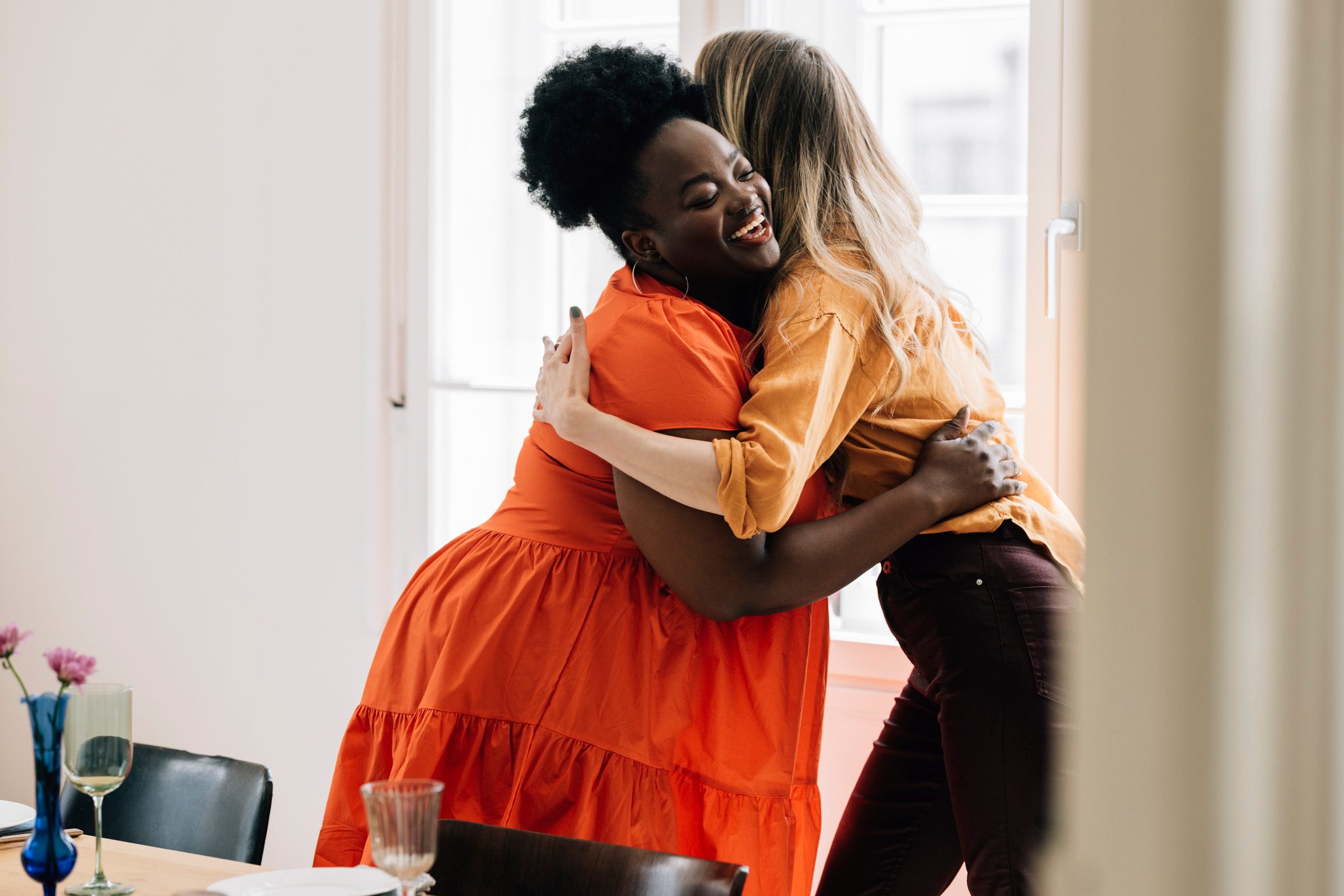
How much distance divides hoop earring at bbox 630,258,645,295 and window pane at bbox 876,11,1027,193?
2.75 feet

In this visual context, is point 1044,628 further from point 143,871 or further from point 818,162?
point 143,871

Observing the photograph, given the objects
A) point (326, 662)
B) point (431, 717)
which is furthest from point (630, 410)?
point (326, 662)

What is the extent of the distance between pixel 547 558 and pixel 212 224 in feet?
5.62

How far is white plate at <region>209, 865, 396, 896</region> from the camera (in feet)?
3.69

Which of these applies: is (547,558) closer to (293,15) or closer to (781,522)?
(781,522)

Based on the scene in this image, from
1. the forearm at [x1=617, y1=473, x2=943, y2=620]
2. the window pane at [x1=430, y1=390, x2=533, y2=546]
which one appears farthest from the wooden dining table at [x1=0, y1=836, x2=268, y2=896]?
the window pane at [x1=430, y1=390, x2=533, y2=546]

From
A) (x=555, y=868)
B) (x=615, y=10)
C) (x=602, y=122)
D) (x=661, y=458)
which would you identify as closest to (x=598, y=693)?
(x=555, y=868)

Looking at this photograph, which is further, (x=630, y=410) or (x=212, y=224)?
(x=212, y=224)

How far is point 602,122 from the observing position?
1.42 meters

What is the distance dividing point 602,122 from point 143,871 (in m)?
1.00

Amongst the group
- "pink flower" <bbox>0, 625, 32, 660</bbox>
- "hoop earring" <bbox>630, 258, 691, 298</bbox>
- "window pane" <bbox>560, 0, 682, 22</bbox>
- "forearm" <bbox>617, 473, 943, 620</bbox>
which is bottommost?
"pink flower" <bbox>0, 625, 32, 660</bbox>

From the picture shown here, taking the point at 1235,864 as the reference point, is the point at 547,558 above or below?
below

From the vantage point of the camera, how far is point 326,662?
8.96 feet

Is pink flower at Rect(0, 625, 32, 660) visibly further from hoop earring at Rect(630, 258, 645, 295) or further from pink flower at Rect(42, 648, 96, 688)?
hoop earring at Rect(630, 258, 645, 295)
